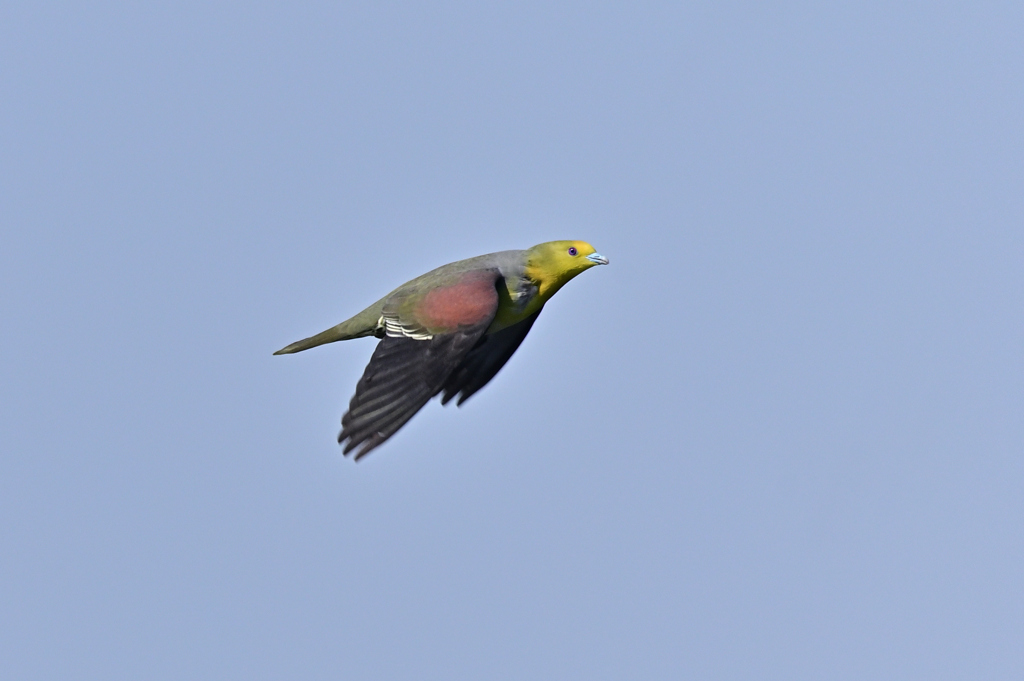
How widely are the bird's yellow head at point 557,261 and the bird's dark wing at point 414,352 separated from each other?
483mm

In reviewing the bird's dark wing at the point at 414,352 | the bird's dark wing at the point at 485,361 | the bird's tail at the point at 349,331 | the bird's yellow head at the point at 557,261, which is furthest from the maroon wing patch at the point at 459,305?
the bird's dark wing at the point at 485,361

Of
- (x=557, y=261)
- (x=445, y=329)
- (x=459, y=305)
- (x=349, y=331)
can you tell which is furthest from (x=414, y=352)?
(x=557, y=261)

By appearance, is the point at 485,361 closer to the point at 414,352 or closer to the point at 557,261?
the point at 557,261

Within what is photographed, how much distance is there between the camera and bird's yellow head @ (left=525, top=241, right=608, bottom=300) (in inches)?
581

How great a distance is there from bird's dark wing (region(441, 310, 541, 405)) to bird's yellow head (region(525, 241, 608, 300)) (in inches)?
22.5

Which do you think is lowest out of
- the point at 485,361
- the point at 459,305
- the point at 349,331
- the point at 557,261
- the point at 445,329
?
the point at 485,361

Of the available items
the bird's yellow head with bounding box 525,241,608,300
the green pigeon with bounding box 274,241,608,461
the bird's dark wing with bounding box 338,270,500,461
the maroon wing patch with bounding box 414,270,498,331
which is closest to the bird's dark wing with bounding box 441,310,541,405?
the green pigeon with bounding box 274,241,608,461

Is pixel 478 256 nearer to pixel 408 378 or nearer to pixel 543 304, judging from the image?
pixel 543 304

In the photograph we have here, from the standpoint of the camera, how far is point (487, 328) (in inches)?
552

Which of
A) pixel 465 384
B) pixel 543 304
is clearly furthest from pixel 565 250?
pixel 465 384

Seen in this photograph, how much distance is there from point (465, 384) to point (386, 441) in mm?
2510

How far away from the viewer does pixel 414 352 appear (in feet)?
45.3

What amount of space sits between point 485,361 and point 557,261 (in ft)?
4.51

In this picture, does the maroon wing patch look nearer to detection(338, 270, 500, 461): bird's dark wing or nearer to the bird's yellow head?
detection(338, 270, 500, 461): bird's dark wing
